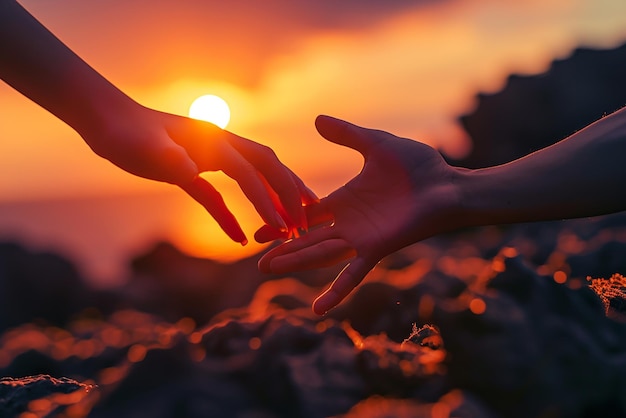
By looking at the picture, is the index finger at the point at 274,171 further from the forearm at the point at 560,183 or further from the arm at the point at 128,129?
the forearm at the point at 560,183

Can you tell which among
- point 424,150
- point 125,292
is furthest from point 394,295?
point 125,292

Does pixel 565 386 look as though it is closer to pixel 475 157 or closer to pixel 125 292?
pixel 125 292

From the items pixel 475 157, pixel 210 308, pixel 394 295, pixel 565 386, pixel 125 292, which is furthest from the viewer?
pixel 475 157

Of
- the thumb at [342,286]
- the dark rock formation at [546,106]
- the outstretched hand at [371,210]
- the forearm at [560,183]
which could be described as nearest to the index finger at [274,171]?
the outstretched hand at [371,210]

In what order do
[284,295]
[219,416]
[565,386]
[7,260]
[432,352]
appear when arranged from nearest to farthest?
[219,416] < [565,386] < [432,352] < [284,295] < [7,260]


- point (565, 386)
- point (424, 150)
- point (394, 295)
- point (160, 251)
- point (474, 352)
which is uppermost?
point (160, 251)

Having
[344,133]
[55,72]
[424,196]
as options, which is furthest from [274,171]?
[55,72]

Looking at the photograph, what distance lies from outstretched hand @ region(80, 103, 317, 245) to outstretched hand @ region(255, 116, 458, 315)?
143 millimetres

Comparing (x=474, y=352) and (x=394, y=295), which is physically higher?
(x=394, y=295)

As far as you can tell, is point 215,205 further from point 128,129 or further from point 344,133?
point 344,133

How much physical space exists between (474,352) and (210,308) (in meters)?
5.96

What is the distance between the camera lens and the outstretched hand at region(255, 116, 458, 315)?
2.86 m

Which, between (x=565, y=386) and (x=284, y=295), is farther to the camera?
(x=284, y=295)

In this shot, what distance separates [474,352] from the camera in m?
2.91
